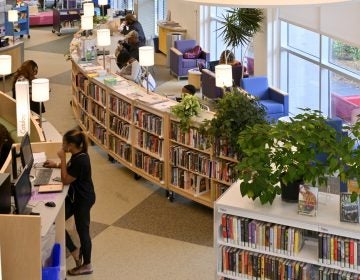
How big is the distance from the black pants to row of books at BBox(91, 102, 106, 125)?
13.2ft

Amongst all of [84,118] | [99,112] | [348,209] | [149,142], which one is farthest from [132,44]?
[348,209]

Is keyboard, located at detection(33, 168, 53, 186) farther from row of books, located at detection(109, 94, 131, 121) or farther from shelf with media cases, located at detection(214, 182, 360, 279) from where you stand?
row of books, located at detection(109, 94, 131, 121)

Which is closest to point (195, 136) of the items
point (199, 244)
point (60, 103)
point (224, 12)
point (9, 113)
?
point (199, 244)

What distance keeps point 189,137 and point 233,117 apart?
3.43 ft

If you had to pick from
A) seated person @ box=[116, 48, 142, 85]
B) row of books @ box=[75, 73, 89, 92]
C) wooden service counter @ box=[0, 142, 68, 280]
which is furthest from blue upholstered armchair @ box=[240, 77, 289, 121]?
wooden service counter @ box=[0, 142, 68, 280]

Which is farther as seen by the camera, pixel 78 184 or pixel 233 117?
pixel 233 117

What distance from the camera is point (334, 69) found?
38.8 feet

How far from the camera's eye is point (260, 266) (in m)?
5.50

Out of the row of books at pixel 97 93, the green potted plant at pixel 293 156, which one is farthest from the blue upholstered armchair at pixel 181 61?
the green potted plant at pixel 293 156

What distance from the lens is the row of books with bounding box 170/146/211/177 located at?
8.50m

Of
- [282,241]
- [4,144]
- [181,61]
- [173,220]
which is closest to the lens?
[282,241]

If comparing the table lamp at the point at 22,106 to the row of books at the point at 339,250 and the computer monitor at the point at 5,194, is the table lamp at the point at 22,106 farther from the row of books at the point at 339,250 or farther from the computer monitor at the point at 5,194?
the row of books at the point at 339,250

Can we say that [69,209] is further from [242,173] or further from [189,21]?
[189,21]

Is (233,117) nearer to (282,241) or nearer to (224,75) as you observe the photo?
(282,241)
